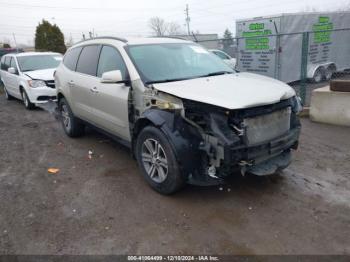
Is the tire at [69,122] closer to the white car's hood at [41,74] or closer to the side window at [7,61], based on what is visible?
the white car's hood at [41,74]

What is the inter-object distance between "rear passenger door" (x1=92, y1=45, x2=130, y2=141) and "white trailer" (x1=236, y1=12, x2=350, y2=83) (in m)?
7.37

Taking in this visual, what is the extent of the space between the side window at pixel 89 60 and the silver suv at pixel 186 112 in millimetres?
39

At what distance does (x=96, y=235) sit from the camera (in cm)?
311

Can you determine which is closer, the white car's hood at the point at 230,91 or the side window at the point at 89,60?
the white car's hood at the point at 230,91

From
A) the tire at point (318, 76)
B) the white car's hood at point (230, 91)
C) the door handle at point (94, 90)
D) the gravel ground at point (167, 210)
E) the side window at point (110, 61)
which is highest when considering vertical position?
the side window at point (110, 61)

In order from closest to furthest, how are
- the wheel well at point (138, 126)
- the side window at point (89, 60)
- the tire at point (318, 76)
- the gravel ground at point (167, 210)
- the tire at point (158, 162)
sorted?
the gravel ground at point (167, 210), the tire at point (158, 162), the wheel well at point (138, 126), the side window at point (89, 60), the tire at point (318, 76)

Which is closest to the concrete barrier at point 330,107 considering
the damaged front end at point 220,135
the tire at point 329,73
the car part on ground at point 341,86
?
the car part on ground at point 341,86

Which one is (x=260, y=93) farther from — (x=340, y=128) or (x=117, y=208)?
(x=340, y=128)

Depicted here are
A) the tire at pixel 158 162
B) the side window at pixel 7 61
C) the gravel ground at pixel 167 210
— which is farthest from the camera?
the side window at pixel 7 61

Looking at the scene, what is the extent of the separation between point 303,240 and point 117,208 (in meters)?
2.02

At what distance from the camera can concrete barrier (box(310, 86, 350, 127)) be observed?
609 cm

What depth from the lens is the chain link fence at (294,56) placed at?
10.8 meters

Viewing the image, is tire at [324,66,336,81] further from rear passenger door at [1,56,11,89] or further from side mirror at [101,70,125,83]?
rear passenger door at [1,56,11,89]

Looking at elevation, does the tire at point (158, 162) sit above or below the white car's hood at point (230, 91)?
below
